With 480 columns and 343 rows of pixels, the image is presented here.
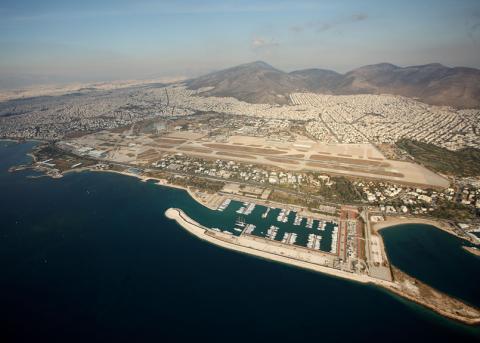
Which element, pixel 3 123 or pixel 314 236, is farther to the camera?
pixel 3 123

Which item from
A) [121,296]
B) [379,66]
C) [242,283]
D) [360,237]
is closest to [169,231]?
[121,296]

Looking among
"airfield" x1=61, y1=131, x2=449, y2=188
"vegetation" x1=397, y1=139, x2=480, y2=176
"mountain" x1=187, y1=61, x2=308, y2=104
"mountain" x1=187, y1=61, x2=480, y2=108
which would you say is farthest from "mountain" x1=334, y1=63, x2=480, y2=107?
"airfield" x1=61, y1=131, x2=449, y2=188

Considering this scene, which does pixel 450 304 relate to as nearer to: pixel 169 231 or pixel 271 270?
pixel 271 270

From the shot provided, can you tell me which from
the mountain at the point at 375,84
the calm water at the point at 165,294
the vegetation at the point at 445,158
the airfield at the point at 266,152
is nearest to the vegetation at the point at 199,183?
the calm water at the point at 165,294

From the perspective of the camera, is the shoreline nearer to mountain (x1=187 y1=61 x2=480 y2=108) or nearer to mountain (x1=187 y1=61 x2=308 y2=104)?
mountain (x1=187 y1=61 x2=308 y2=104)

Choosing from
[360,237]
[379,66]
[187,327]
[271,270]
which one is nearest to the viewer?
[187,327]

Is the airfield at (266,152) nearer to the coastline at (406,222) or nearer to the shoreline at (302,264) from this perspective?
the coastline at (406,222)
